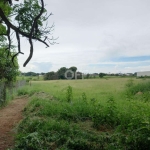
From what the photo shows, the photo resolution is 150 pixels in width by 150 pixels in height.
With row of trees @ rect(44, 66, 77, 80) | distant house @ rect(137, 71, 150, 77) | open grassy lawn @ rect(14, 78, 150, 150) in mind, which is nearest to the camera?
open grassy lawn @ rect(14, 78, 150, 150)

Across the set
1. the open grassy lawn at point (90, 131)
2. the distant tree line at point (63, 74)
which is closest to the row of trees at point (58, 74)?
the distant tree line at point (63, 74)

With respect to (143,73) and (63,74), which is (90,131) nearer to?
(143,73)

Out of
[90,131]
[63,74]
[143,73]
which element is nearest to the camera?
[90,131]

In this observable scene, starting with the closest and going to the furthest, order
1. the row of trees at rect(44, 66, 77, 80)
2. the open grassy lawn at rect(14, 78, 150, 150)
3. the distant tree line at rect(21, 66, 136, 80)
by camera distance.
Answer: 1. the open grassy lawn at rect(14, 78, 150, 150)
2. the distant tree line at rect(21, 66, 136, 80)
3. the row of trees at rect(44, 66, 77, 80)

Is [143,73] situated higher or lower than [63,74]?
lower

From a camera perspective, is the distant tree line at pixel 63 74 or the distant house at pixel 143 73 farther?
Result: the distant tree line at pixel 63 74

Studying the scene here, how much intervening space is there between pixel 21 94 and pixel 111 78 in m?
10.2

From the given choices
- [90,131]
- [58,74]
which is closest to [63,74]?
[58,74]

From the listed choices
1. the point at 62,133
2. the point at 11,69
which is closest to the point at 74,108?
the point at 62,133

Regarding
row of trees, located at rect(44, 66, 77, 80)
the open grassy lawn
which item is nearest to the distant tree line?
row of trees, located at rect(44, 66, 77, 80)

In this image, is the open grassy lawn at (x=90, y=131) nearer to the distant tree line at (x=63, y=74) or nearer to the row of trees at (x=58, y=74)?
the distant tree line at (x=63, y=74)

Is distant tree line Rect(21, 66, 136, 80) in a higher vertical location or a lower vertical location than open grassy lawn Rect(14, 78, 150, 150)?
higher

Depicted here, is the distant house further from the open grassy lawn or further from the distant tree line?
the open grassy lawn

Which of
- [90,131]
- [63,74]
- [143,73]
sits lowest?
[90,131]
